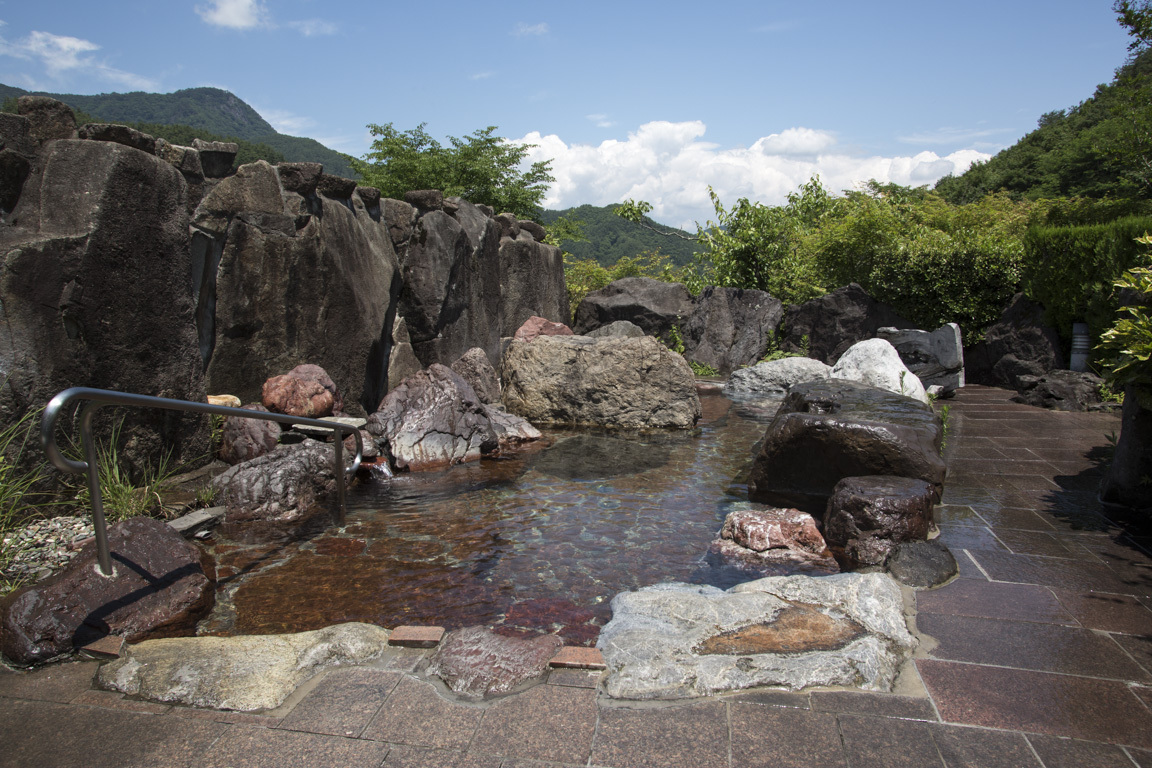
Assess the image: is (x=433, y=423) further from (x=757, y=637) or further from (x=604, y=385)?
(x=757, y=637)

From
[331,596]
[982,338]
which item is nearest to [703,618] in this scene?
[331,596]

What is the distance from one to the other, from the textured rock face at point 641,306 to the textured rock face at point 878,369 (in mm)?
5936

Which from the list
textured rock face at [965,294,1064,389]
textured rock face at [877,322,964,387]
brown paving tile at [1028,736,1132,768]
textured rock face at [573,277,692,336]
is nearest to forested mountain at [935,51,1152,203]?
textured rock face at [965,294,1064,389]

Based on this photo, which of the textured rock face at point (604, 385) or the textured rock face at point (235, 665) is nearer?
the textured rock face at point (235, 665)

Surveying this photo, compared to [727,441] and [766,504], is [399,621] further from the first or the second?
[727,441]

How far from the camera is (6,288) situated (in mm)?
4340

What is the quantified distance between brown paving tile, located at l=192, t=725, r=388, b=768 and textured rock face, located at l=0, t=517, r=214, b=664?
1.20 m

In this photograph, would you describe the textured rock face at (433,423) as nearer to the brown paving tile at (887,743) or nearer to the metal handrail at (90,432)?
the metal handrail at (90,432)

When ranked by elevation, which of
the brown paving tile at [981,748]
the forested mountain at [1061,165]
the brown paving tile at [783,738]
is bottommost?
the brown paving tile at [783,738]

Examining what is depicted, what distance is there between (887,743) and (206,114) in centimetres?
8299

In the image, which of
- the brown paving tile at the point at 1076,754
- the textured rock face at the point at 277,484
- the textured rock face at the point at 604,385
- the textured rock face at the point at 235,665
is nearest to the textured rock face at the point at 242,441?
the textured rock face at the point at 277,484

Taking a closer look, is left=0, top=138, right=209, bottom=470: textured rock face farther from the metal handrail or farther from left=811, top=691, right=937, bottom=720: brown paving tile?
left=811, top=691, right=937, bottom=720: brown paving tile

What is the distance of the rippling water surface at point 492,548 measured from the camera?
3803 mm

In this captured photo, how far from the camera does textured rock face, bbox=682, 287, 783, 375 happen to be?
1417 cm
